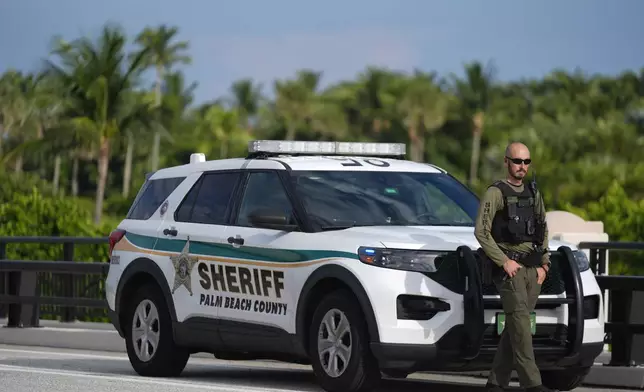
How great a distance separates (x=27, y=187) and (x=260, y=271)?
67735mm

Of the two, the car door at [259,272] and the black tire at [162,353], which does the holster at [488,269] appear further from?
the black tire at [162,353]

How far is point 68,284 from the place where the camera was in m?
18.3

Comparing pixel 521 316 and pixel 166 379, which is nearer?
pixel 521 316

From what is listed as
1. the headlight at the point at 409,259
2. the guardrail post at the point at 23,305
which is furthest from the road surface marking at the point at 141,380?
the guardrail post at the point at 23,305

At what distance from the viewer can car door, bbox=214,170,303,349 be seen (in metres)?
10.8

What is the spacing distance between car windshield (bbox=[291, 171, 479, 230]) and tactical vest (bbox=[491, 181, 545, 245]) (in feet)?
4.82

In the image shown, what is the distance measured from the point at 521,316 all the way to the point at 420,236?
→ 3.30ft

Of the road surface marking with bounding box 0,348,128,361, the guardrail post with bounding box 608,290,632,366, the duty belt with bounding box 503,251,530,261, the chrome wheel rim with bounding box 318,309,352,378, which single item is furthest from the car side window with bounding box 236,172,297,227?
the road surface marking with bounding box 0,348,128,361

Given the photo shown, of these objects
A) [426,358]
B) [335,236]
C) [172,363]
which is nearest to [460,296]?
[426,358]

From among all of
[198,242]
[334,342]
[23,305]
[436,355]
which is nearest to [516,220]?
Answer: [436,355]

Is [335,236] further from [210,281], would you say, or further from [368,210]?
[210,281]

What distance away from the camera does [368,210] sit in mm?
11000

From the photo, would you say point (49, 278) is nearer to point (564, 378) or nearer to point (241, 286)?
point (241, 286)

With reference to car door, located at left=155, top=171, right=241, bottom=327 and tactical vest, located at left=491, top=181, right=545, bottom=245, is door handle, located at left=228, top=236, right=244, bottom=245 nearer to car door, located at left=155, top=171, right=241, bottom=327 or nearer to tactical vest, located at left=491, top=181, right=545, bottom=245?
car door, located at left=155, top=171, right=241, bottom=327
